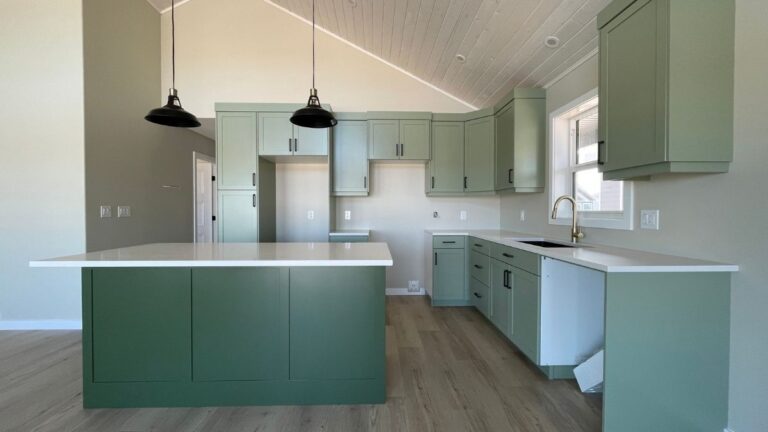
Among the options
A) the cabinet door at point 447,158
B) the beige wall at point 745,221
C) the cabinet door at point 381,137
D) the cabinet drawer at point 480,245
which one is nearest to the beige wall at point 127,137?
the cabinet door at point 381,137

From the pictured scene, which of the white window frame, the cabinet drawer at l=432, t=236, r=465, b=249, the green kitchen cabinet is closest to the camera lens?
the green kitchen cabinet

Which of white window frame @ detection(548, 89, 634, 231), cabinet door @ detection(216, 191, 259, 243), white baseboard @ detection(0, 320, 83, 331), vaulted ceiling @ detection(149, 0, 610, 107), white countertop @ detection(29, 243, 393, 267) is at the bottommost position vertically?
white baseboard @ detection(0, 320, 83, 331)

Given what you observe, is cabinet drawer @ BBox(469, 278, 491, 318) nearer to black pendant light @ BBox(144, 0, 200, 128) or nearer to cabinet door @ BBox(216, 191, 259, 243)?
cabinet door @ BBox(216, 191, 259, 243)

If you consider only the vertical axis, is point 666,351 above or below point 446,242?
below

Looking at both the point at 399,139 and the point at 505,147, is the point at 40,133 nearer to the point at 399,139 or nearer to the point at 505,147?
the point at 399,139

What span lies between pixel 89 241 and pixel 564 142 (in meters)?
4.72

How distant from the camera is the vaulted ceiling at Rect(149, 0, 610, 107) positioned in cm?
233

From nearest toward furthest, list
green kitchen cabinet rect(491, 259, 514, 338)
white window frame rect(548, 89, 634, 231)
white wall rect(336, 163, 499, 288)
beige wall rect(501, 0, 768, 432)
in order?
beige wall rect(501, 0, 768, 432), green kitchen cabinet rect(491, 259, 514, 338), white window frame rect(548, 89, 634, 231), white wall rect(336, 163, 499, 288)

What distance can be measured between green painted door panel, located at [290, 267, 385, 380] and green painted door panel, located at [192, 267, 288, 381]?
0.08m

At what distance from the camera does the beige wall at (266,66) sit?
13.3 feet

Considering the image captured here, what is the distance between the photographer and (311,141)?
144 inches

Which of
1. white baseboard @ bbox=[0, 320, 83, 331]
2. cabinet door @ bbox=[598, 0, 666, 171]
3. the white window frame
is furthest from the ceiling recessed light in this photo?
white baseboard @ bbox=[0, 320, 83, 331]

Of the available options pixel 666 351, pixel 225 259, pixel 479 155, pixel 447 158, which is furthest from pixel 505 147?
pixel 225 259

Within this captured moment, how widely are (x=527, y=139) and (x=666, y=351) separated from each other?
2.21 meters
